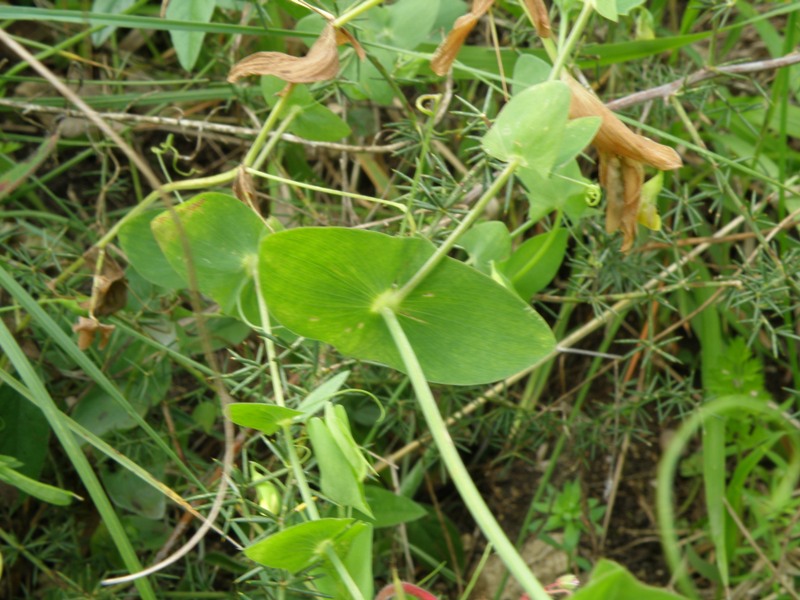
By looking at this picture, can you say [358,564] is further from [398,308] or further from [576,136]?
[576,136]

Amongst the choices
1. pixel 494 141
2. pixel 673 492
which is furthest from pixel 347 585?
pixel 673 492

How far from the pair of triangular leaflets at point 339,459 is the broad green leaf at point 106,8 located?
0.78 meters

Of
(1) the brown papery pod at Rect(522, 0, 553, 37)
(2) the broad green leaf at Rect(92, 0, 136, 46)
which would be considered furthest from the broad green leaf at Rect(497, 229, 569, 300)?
(2) the broad green leaf at Rect(92, 0, 136, 46)

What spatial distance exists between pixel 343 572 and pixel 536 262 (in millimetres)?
373

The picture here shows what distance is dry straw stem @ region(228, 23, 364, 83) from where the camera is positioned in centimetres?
72

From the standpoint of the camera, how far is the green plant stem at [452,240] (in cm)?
59

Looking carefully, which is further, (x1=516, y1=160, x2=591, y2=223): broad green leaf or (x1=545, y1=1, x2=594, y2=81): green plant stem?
(x1=516, y1=160, x2=591, y2=223): broad green leaf

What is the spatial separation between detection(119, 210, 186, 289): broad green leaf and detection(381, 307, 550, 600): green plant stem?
0.99 feet

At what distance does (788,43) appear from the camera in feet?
3.47

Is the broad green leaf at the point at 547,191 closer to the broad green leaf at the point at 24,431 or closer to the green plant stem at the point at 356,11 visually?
the green plant stem at the point at 356,11

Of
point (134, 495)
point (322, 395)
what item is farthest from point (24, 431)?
point (322, 395)

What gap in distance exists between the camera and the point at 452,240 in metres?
0.59

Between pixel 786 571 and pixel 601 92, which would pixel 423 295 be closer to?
pixel 786 571

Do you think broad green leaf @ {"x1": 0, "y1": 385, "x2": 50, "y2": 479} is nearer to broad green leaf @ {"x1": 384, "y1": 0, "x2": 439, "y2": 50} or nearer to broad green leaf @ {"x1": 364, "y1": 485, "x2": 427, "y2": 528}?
broad green leaf @ {"x1": 364, "y1": 485, "x2": 427, "y2": 528}
